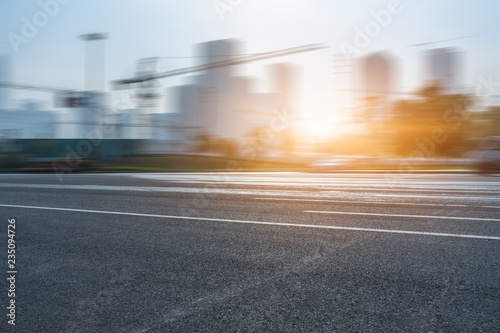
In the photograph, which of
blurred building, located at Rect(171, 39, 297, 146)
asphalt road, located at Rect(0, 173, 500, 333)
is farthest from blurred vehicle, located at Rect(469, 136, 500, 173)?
blurred building, located at Rect(171, 39, 297, 146)

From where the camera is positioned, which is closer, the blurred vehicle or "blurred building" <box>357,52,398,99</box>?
the blurred vehicle

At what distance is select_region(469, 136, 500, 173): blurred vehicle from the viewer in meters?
19.0

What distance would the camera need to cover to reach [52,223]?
8.30m

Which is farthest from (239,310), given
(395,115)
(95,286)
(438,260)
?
(395,115)

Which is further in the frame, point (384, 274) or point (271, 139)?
point (271, 139)

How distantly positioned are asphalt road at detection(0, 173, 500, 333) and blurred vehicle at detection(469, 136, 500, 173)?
35.8 feet

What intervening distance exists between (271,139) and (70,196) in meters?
32.6

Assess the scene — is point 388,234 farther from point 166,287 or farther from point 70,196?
point 70,196

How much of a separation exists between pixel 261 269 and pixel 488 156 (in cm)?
1740

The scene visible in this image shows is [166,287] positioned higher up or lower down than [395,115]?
lower down

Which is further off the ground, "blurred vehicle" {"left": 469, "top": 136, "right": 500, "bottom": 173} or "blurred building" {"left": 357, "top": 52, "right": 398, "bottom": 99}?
"blurred building" {"left": 357, "top": 52, "right": 398, "bottom": 99}

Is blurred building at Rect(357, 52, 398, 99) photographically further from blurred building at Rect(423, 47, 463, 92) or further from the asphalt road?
the asphalt road

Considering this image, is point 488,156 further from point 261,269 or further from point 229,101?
point 229,101

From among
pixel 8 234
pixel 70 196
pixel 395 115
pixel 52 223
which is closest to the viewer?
pixel 8 234
